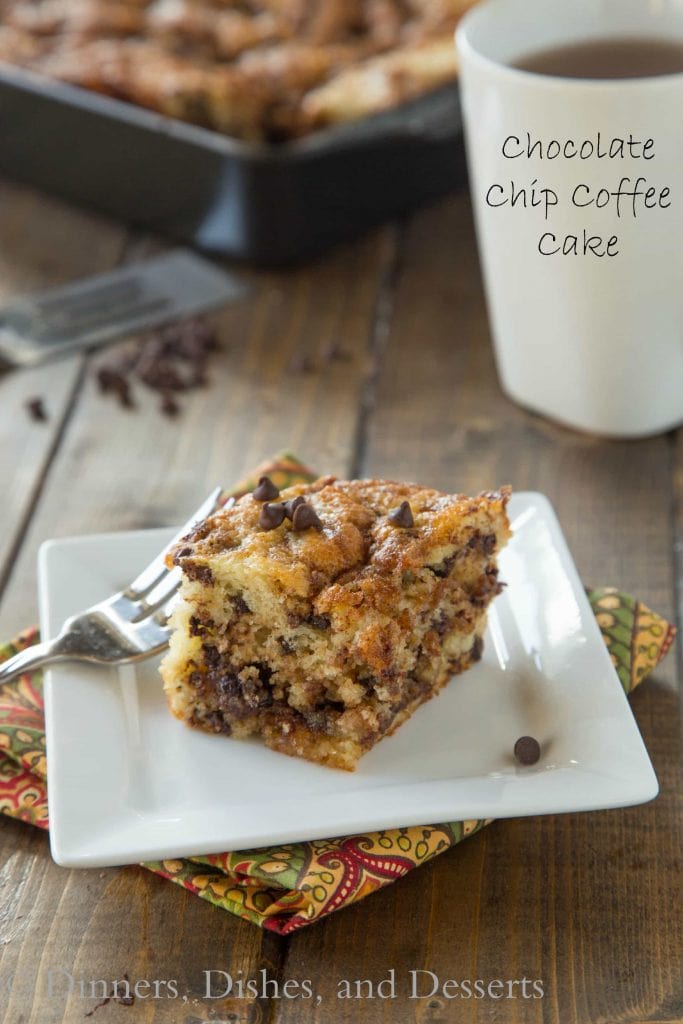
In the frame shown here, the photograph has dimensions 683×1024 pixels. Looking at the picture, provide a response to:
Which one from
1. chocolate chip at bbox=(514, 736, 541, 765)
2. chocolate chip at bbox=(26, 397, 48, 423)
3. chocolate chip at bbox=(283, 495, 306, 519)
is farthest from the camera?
chocolate chip at bbox=(26, 397, 48, 423)

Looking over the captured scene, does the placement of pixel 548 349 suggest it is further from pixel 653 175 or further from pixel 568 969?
pixel 568 969

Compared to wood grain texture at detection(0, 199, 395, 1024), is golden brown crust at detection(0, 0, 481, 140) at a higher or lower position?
higher

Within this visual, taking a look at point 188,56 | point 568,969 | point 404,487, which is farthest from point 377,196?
point 568,969

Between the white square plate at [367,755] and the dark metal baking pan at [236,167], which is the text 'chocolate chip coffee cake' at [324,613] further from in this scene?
the dark metal baking pan at [236,167]

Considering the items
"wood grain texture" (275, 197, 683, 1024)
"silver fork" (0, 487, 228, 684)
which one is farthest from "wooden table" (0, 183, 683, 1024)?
"silver fork" (0, 487, 228, 684)

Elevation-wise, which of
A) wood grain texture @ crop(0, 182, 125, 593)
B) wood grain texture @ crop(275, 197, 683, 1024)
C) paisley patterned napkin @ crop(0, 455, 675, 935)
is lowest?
wood grain texture @ crop(0, 182, 125, 593)

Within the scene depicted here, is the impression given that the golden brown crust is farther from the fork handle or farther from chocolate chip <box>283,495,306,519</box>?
the fork handle

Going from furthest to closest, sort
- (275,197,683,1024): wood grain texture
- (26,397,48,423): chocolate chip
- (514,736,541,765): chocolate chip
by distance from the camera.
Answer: (26,397,48,423): chocolate chip → (514,736,541,765): chocolate chip → (275,197,683,1024): wood grain texture

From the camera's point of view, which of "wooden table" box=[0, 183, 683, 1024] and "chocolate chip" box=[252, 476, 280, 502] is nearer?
"wooden table" box=[0, 183, 683, 1024]

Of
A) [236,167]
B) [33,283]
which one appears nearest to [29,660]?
[236,167]
